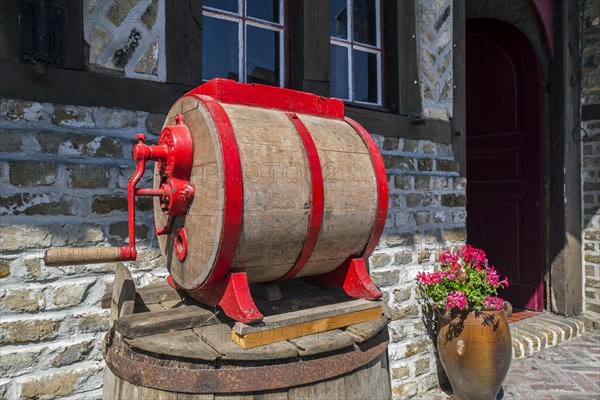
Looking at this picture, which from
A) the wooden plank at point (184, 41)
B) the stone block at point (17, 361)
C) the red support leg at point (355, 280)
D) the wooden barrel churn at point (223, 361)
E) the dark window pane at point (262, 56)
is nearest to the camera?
the wooden barrel churn at point (223, 361)

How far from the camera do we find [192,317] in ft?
5.23

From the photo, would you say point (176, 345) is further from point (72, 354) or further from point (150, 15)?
point (150, 15)

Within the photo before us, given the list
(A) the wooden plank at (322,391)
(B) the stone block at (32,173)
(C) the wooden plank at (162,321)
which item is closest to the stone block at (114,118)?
(B) the stone block at (32,173)

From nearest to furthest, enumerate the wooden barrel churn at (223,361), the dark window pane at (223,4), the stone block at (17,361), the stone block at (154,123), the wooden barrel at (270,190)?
the wooden barrel churn at (223,361), the wooden barrel at (270,190), the stone block at (17,361), the stone block at (154,123), the dark window pane at (223,4)

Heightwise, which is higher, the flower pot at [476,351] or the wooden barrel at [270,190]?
the wooden barrel at [270,190]

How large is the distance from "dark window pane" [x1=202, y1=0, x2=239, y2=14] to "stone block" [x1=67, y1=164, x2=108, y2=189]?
3.85 feet

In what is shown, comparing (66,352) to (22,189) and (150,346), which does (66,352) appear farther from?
(150,346)

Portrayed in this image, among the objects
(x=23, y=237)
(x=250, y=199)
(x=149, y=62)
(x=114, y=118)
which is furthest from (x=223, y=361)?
(x=149, y=62)

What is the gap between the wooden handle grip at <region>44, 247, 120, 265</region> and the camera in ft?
5.11

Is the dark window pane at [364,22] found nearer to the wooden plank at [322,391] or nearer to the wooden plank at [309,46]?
the wooden plank at [309,46]

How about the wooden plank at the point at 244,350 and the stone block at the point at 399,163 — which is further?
the stone block at the point at 399,163

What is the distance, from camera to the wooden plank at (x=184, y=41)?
2463 mm

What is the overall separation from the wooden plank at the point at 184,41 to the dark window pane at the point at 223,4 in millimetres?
220

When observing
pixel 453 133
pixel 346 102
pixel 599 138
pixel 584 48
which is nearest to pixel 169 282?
pixel 346 102
